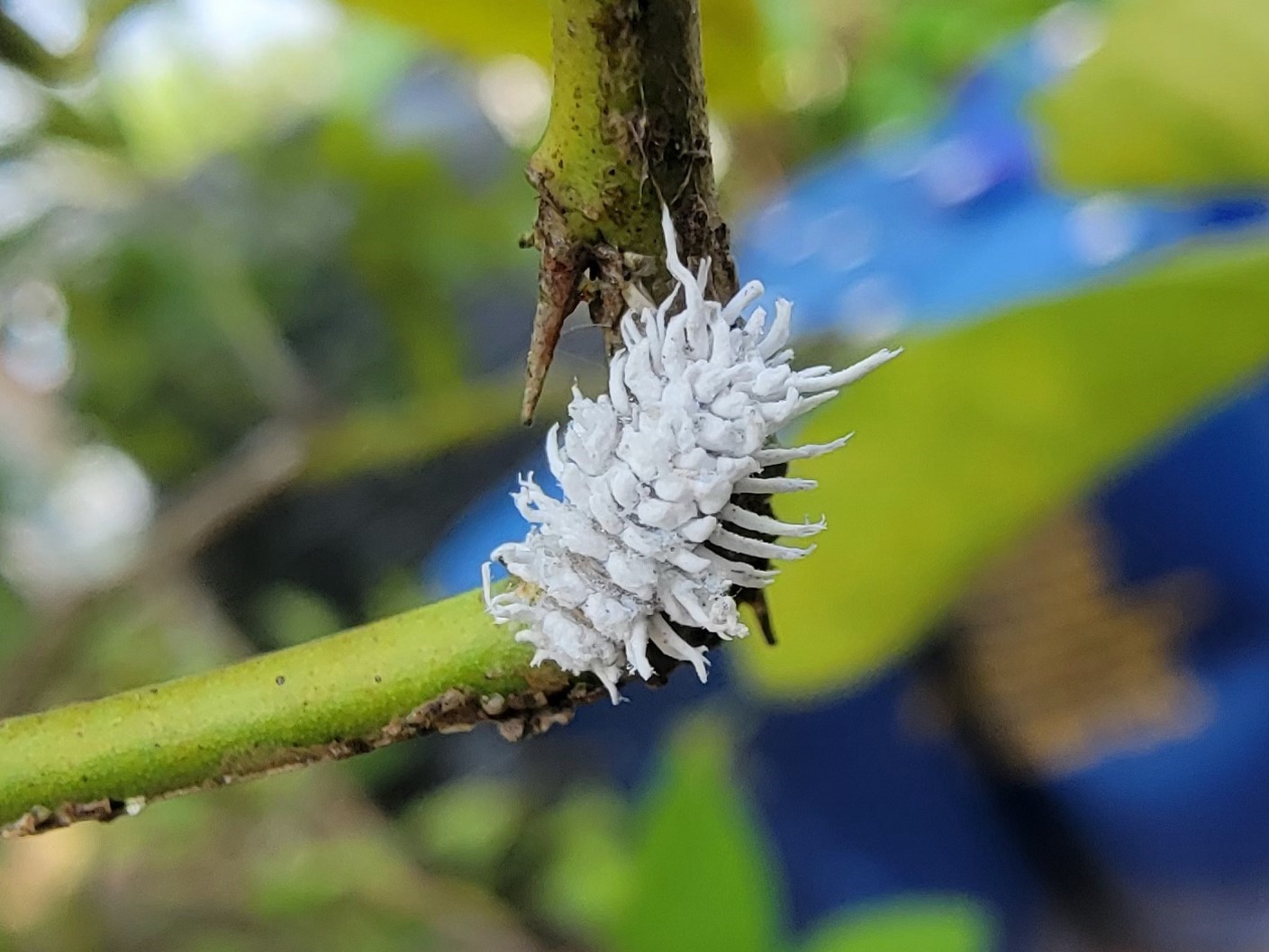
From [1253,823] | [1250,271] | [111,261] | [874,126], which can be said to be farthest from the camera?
[874,126]

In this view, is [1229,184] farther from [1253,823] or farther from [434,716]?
[1253,823]

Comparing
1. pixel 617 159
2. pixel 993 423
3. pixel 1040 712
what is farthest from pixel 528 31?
pixel 1040 712

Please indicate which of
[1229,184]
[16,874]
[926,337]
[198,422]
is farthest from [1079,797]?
[16,874]

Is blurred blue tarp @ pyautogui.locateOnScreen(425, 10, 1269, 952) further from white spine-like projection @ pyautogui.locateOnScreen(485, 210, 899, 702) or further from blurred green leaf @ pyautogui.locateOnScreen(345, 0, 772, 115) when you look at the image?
white spine-like projection @ pyautogui.locateOnScreen(485, 210, 899, 702)

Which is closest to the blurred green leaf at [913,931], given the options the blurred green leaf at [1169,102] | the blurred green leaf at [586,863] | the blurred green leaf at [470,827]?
the blurred green leaf at [1169,102]

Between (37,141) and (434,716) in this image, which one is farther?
(37,141)

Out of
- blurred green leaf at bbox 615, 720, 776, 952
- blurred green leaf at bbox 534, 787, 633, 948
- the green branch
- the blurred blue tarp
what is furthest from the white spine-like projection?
blurred green leaf at bbox 534, 787, 633, 948
